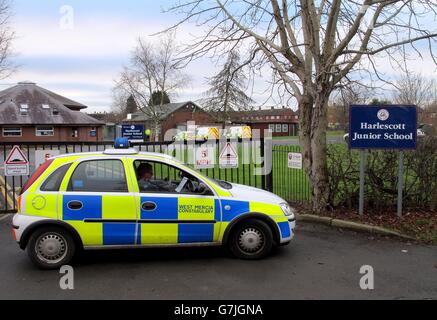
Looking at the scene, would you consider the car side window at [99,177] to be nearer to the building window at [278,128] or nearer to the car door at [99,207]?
the car door at [99,207]

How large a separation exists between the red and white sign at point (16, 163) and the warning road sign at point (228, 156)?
4401 millimetres

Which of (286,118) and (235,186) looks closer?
(235,186)

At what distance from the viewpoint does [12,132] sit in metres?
44.0

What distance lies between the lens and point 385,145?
7.99 m

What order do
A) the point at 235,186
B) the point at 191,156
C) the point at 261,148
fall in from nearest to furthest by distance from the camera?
the point at 235,186, the point at 261,148, the point at 191,156

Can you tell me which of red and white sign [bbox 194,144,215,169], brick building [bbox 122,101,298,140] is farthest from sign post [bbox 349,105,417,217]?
brick building [bbox 122,101,298,140]

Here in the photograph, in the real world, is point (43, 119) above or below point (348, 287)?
above

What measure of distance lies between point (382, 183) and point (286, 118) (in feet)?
246

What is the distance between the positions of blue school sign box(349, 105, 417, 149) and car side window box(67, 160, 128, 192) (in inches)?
186

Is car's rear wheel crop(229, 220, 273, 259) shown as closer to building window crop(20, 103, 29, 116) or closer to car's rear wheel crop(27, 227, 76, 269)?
car's rear wheel crop(27, 227, 76, 269)

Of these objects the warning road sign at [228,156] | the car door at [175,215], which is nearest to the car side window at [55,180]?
the car door at [175,215]

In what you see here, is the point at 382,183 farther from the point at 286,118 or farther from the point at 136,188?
the point at 286,118
